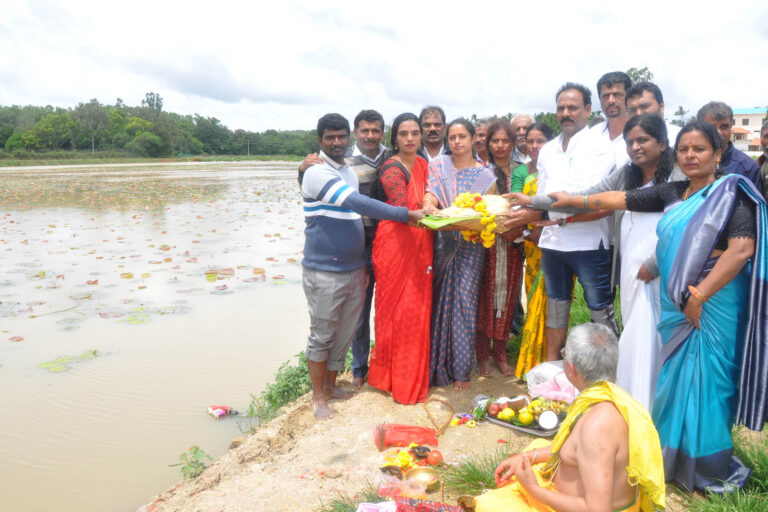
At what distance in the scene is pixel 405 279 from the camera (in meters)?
3.93

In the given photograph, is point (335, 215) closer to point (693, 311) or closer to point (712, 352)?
point (693, 311)

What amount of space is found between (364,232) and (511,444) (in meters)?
1.84

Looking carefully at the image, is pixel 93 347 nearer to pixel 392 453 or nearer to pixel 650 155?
pixel 392 453

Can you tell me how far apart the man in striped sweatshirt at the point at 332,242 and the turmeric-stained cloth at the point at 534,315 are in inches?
43.7

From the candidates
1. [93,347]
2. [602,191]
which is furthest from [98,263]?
[602,191]

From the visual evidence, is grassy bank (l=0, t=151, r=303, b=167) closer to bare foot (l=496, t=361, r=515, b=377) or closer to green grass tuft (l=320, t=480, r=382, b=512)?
Answer: bare foot (l=496, t=361, r=515, b=377)

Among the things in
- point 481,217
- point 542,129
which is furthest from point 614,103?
point 481,217

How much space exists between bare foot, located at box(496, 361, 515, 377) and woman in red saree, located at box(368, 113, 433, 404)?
0.76 meters

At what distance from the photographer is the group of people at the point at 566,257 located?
2.55m

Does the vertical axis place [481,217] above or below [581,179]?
below

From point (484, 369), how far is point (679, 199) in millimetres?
2086

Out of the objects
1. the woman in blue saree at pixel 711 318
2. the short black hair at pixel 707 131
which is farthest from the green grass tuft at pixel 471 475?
the short black hair at pixel 707 131

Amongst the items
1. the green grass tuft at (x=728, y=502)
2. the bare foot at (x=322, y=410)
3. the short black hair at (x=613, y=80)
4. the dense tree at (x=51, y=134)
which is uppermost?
the dense tree at (x=51, y=134)

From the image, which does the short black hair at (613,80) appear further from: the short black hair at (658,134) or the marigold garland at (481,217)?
the marigold garland at (481,217)
